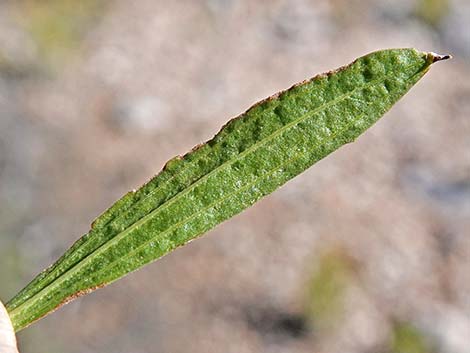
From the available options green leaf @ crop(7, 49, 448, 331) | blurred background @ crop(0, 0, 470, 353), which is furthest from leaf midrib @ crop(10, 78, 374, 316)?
blurred background @ crop(0, 0, 470, 353)

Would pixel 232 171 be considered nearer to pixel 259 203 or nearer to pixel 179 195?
pixel 179 195

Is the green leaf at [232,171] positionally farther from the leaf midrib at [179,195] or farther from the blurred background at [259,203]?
the blurred background at [259,203]

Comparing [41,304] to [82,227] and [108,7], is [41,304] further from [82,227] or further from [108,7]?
[108,7]

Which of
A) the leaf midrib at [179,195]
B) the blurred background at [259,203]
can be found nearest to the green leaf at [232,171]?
the leaf midrib at [179,195]

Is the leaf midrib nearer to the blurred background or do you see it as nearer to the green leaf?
the green leaf

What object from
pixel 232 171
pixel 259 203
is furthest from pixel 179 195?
pixel 259 203

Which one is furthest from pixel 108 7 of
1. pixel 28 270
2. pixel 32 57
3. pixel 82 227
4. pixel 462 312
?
pixel 462 312
